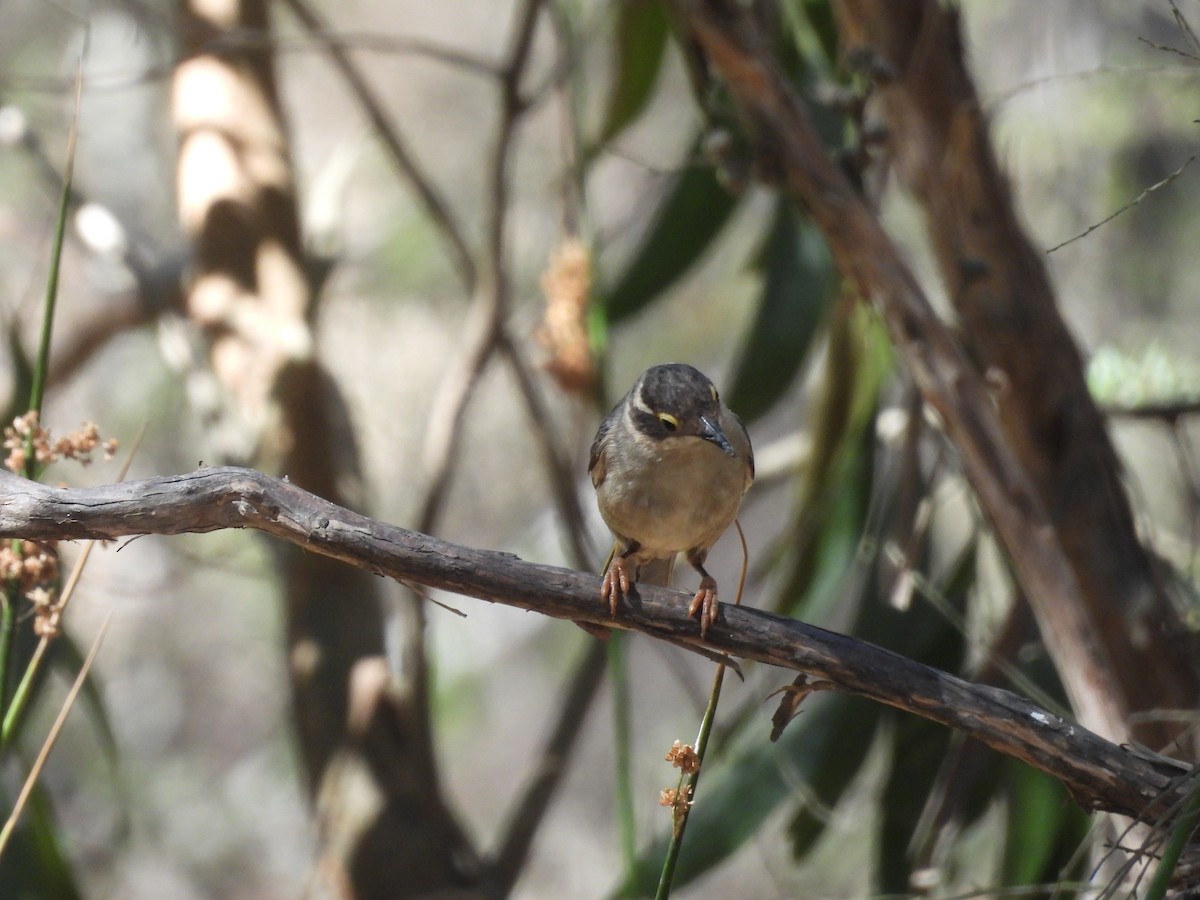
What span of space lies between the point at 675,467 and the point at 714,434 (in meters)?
0.14

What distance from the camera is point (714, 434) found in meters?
2.38

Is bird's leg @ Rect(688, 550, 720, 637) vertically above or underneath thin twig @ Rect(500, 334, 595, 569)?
underneath

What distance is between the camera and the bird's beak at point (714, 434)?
235 cm

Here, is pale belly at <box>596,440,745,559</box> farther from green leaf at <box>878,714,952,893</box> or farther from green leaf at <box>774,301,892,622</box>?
green leaf at <box>878,714,952,893</box>

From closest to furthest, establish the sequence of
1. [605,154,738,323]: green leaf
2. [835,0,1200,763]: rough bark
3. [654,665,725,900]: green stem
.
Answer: [654,665,725,900]: green stem, [835,0,1200,763]: rough bark, [605,154,738,323]: green leaf

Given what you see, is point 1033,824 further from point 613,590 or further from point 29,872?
point 29,872

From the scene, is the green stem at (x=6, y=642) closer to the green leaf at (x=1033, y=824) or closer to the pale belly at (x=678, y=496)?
the pale belly at (x=678, y=496)

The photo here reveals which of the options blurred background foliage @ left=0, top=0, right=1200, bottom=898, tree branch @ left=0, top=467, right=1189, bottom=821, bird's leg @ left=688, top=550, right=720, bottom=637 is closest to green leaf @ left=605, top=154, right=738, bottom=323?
blurred background foliage @ left=0, top=0, right=1200, bottom=898

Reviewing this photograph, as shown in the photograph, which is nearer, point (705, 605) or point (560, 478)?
point (705, 605)

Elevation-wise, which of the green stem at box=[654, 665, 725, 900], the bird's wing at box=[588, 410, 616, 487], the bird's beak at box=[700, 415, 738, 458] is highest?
the bird's wing at box=[588, 410, 616, 487]

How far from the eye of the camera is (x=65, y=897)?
266cm

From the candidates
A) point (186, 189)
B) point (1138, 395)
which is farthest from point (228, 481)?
A: point (1138, 395)

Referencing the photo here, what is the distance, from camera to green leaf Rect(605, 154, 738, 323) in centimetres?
402

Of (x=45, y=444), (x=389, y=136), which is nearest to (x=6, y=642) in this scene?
(x=45, y=444)
